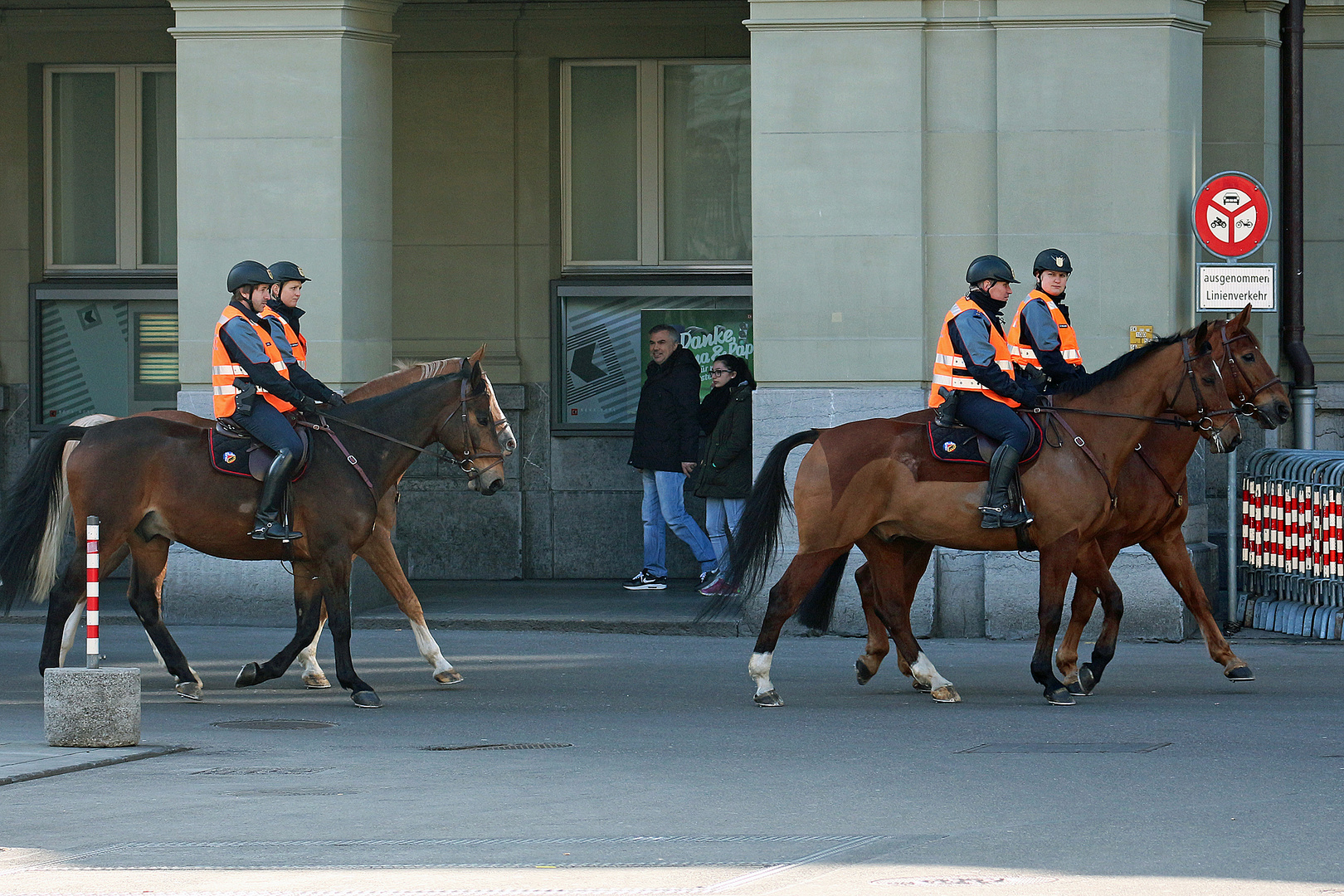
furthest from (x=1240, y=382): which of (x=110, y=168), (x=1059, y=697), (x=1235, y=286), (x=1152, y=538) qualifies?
(x=110, y=168)

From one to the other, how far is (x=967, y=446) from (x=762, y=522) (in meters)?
1.26

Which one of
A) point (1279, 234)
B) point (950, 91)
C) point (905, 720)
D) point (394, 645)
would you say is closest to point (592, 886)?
point (905, 720)

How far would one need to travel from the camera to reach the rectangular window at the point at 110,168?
58.9ft

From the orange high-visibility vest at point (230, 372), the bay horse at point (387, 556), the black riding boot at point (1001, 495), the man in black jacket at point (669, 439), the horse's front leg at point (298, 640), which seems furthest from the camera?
the man in black jacket at point (669, 439)

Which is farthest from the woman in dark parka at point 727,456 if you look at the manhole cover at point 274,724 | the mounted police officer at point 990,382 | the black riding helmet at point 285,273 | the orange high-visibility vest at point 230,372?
the manhole cover at point 274,724

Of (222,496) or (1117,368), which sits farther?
(222,496)

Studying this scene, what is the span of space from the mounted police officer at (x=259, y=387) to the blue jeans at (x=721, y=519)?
5.09 metres

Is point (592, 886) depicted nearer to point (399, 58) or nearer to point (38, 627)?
point (38, 627)

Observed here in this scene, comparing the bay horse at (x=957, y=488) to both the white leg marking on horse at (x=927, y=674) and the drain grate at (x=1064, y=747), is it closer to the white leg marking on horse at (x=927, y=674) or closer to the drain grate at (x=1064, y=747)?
the white leg marking on horse at (x=927, y=674)

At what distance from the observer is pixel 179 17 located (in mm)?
14953

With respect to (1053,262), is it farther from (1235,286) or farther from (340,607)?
(340,607)

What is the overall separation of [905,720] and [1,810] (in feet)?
15.2

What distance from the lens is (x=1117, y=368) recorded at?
37.0 ft

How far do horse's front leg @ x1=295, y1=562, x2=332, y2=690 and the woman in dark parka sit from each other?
4174 mm
